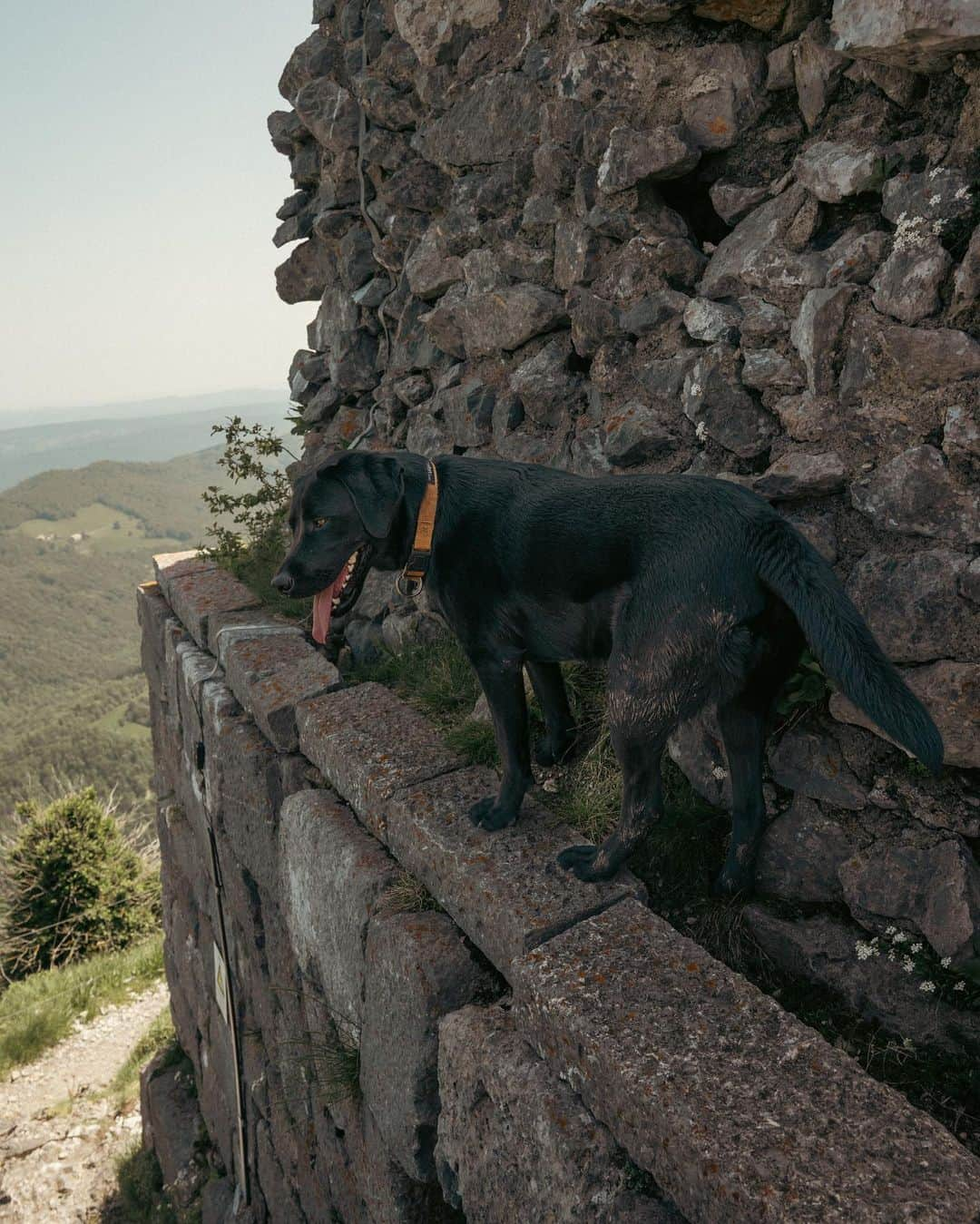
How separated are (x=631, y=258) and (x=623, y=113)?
0.50 meters

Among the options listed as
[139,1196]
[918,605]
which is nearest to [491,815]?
[918,605]

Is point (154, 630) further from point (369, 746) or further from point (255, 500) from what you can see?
point (369, 746)

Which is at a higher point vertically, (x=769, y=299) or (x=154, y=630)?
(x=769, y=299)

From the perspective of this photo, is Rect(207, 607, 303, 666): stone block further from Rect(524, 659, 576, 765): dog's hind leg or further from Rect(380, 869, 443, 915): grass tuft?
Rect(380, 869, 443, 915): grass tuft

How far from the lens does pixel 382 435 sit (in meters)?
4.57

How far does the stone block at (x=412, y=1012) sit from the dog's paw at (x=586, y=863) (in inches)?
13.9

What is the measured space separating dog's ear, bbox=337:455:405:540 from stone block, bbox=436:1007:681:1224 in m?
1.27

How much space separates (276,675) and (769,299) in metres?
2.47

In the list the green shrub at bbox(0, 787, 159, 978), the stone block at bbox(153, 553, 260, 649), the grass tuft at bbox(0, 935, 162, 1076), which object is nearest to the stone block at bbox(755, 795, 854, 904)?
the stone block at bbox(153, 553, 260, 649)

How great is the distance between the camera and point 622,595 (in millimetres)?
2184

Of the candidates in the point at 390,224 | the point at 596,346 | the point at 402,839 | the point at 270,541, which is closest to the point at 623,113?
the point at 596,346

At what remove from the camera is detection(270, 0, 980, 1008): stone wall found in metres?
2.14

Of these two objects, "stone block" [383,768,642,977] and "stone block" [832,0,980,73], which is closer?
"stone block" [832,0,980,73]

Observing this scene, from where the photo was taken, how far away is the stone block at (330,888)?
2688 millimetres
